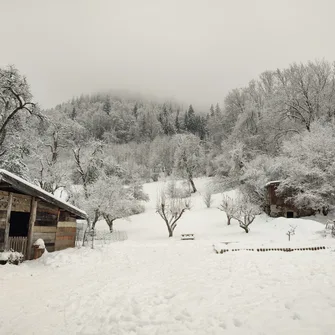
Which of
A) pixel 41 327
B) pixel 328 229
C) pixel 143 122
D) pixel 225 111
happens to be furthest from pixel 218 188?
pixel 143 122

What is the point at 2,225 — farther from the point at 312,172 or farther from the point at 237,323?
the point at 312,172

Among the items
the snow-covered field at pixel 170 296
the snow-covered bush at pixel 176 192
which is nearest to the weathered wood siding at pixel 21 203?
the snow-covered field at pixel 170 296

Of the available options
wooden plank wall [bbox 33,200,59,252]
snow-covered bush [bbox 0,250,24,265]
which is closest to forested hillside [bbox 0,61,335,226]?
wooden plank wall [bbox 33,200,59,252]

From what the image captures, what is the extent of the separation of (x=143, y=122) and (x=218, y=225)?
233 feet

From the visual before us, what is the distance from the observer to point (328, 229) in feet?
60.4

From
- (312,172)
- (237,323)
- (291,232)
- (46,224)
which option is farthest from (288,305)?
(312,172)

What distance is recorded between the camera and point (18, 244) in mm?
10977

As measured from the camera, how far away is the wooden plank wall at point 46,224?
11969 millimetres

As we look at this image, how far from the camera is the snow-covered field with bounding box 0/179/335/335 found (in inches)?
182

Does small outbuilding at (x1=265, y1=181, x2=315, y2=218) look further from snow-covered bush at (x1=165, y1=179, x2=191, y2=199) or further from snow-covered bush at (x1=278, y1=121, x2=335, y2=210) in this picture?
snow-covered bush at (x1=165, y1=179, x2=191, y2=199)

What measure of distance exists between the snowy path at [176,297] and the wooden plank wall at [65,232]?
2.58 meters

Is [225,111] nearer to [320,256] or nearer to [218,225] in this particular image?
[218,225]

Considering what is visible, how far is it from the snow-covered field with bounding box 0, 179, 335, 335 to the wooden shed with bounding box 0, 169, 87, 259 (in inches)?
44.6

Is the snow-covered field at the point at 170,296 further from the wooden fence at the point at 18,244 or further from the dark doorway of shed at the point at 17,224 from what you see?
the dark doorway of shed at the point at 17,224
